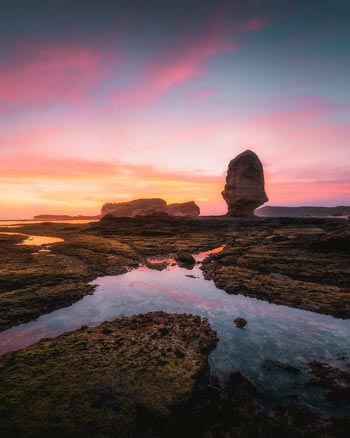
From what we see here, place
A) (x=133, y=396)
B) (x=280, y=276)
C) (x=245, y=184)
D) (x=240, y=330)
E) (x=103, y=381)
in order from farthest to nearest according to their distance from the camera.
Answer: (x=245, y=184) → (x=280, y=276) → (x=240, y=330) → (x=103, y=381) → (x=133, y=396)

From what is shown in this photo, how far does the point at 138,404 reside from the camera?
22.7 feet

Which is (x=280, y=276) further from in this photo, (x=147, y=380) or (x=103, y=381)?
(x=103, y=381)

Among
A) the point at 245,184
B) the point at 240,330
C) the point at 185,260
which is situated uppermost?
the point at 245,184

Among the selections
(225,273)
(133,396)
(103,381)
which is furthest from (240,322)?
(225,273)

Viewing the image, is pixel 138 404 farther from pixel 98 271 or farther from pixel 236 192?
pixel 236 192

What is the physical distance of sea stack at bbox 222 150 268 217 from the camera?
89.8m

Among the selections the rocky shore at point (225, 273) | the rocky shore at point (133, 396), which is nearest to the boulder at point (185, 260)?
the rocky shore at point (225, 273)

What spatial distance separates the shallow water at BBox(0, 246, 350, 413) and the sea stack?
7392 cm

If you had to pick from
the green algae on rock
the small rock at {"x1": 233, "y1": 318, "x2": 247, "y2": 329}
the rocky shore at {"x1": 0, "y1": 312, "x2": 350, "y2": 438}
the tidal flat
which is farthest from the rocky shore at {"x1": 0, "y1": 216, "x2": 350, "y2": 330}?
the rocky shore at {"x1": 0, "y1": 312, "x2": 350, "y2": 438}

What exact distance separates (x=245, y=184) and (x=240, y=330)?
3203 inches

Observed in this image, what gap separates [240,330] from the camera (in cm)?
1209

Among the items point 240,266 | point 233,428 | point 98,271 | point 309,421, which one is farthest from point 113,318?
point 240,266

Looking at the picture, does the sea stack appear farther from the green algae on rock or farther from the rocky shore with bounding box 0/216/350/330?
the green algae on rock

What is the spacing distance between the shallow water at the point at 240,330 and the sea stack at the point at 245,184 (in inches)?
2910
